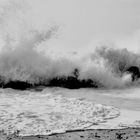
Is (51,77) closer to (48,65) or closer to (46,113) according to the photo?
(48,65)

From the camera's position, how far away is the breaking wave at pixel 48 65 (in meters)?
10.9

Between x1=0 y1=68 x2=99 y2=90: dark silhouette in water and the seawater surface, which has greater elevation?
x1=0 y1=68 x2=99 y2=90: dark silhouette in water

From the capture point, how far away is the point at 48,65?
11.5 meters

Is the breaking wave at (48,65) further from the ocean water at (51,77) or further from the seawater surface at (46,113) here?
the seawater surface at (46,113)

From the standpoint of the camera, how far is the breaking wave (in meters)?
10.9

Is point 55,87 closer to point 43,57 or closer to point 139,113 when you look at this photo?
point 43,57

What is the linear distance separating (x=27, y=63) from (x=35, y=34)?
71.7 inches

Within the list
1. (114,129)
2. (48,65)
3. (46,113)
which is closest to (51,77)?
(48,65)

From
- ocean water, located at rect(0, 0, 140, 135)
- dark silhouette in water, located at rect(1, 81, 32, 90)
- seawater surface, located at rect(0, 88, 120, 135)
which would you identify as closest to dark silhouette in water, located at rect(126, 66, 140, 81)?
ocean water, located at rect(0, 0, 140, 135)

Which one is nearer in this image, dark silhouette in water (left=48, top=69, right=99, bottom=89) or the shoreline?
the shoreline

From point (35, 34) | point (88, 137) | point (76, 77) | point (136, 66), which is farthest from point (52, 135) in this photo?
point (136, 66)

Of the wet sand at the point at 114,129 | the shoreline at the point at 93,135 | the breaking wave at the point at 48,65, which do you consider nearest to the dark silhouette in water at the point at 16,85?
the breaking wave at the point at 48,65

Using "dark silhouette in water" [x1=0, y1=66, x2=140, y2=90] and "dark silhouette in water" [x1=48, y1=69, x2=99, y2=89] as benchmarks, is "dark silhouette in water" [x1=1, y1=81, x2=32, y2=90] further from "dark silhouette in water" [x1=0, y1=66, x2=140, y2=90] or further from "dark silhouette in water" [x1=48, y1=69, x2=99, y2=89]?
"dark silhouette in water" [x1=48, y1=69, x2=99, y2=89]

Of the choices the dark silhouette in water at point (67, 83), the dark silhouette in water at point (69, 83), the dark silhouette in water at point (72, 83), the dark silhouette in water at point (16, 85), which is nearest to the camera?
the dark silhouette in water at point (16, 85)
